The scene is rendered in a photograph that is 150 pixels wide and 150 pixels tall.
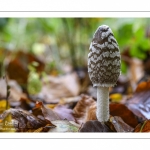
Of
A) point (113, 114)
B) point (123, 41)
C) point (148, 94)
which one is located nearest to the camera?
point (113, 114)

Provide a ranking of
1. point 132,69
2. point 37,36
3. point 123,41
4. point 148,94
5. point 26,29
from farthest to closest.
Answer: point 37,36 → point 26,29 → point 132,69 → point 123,41 → point 148,94

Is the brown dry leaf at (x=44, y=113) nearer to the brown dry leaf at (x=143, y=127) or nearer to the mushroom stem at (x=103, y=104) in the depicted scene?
the mushroom stem at (x=103, y=104)

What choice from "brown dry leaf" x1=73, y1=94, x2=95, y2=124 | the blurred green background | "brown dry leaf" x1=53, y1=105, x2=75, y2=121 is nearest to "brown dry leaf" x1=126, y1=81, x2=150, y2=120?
"brown dry leaf" x1=73, y1=94, x2=95, y2=124

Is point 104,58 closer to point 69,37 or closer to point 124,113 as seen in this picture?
point 124,113

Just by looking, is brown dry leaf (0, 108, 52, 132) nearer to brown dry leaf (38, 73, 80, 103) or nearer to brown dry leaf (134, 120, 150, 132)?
brown dry leaf (134, 120, 150, 132)

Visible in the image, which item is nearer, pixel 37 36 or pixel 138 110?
pixel 138 110
